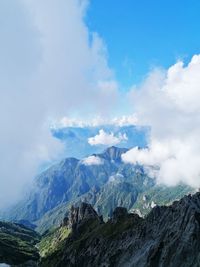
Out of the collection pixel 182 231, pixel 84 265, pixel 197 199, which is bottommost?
pixel 182 231

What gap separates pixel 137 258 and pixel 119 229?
6108 centimetres

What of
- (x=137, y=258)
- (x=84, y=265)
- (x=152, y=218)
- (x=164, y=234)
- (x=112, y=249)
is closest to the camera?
(x=164, y=234)

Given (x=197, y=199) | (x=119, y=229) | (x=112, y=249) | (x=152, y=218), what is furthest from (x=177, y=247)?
(x=119, y=229)

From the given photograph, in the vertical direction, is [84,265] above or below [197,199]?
above

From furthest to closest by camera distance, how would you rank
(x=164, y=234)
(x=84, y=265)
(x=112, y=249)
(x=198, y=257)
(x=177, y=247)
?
1. (x=84, y=265)
2. (x=112, y=249)
3. (x=164, y=234)
4. (x=177, y=247)
5. (x=198, y=257)

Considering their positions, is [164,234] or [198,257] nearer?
[198,257]

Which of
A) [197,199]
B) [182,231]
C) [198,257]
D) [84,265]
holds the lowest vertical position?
[198,257]

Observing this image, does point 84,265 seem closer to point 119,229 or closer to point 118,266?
point 119,229

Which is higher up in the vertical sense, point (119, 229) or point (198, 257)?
point (119, 229)

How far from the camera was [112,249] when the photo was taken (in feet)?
585

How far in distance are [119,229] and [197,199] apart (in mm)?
70950

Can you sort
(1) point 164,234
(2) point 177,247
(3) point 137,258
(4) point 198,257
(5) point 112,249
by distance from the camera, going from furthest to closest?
1. (5) point 112,249
2. (3) point 137,258
3. (1) point 164,234
4. (2) point 177,247
5. (4) point 198,257

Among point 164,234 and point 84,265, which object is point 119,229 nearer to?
point 84,265

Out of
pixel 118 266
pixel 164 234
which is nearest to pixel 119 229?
pixel 118 266
